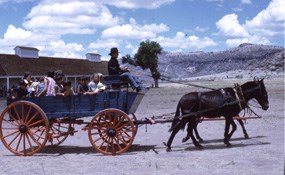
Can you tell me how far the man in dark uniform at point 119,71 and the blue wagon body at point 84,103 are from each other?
0.67 feet

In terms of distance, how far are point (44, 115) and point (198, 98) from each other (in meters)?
3.65

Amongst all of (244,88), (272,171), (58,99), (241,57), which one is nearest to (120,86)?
(58,99)

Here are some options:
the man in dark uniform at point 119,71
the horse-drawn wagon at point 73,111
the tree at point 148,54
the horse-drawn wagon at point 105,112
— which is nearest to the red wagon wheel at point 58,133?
the horse-drawn wagon at point 105,112

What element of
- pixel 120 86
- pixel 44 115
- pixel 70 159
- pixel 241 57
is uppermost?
pixel 241 57

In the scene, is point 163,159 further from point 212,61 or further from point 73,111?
point 212,61

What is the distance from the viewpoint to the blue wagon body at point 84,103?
9.56 meters

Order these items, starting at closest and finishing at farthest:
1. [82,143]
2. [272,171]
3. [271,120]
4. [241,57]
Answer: [272,171] < [82,143] < [271,120] < [241,57]

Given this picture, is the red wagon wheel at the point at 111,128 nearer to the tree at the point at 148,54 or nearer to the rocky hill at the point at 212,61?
the tree at the point at 148,54

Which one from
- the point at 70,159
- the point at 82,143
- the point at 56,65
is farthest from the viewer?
the point at 56,65

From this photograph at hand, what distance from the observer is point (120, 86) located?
32.2 feet

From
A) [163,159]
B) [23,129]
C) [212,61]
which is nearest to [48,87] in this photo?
[23,129]

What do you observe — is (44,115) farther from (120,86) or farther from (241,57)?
(241,57)

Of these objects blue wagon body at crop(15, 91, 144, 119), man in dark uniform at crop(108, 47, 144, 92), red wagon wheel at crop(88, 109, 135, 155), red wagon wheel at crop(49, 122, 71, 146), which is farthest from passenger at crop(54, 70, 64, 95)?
red wagon wheel at crop(88, 109, 135, 155)

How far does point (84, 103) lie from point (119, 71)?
1106 millimetres
